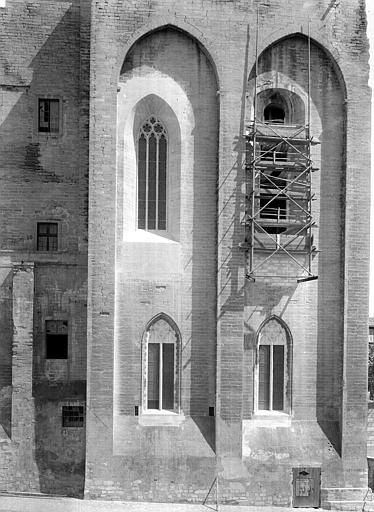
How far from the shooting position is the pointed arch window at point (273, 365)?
53.3 feet

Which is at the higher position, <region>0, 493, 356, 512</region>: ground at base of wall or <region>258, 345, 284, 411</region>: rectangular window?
<region>258, 345, 284, 411</region>: rectangular window

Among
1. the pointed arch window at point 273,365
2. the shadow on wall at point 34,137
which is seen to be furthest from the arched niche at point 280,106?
the pointed arch window at point 273,365

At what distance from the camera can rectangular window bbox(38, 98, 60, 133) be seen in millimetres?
17250

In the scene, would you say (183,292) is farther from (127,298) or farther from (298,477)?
(298,477)

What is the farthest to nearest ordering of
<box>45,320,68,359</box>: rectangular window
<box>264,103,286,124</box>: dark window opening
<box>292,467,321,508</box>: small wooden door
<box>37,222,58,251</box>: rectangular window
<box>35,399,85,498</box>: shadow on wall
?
<box>37,222,58,251</box>: rectangular window, <box>264,103,286,124</box>: dark window opening, <box>45,320,68,359</box>: rectangular window, <box>35,399,85,498</box>: shadow on wall, <box>292,467,321,508</box>: small wooden door

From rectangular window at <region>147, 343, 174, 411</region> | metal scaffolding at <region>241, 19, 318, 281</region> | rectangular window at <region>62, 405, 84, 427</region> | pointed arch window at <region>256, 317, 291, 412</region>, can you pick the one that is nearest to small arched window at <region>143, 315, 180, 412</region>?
rectangular window at <region>147, 343, 174, 411</region>

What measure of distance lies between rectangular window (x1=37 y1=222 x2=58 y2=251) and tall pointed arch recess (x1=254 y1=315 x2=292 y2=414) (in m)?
6.50

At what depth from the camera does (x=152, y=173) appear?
16.3 metres

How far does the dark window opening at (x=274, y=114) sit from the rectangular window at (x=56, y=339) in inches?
323

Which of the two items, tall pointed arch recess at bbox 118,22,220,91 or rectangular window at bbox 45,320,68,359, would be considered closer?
tall pointed arch recess at bbox 118,22,220,91

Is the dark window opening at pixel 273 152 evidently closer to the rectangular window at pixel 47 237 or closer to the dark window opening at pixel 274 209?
the dark window opening at pixel 274 209

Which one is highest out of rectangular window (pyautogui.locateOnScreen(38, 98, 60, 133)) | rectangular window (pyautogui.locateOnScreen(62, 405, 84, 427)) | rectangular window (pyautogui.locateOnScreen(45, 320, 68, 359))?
rectangular window (pyautogui.locateOnScreen(38, 98, 60, 133))

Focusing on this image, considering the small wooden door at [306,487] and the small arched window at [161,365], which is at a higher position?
the small arched window at [161,365]

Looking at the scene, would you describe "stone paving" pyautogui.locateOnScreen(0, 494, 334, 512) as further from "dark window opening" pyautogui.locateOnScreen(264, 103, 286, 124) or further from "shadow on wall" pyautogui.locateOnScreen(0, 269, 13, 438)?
"dark window opening" pyautogui.locateOnScreen(264, 103, 286, 124)
